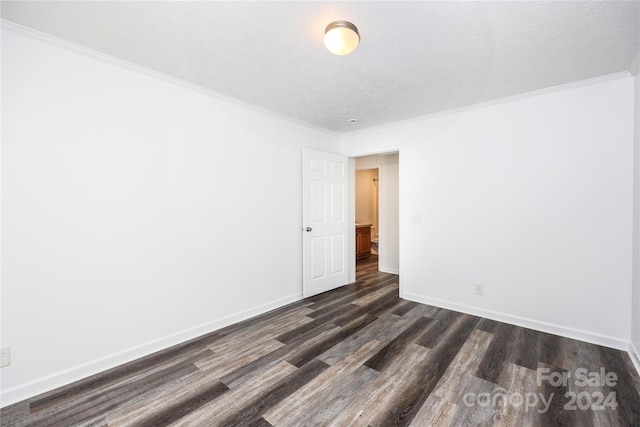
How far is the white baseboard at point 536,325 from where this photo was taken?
254 cm

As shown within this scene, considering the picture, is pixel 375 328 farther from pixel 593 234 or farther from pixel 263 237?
pixel 593 234

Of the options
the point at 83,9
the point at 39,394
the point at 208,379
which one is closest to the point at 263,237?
the point at 208,379

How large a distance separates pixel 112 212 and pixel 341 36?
2222mm

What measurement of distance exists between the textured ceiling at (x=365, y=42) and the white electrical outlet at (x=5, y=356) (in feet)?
7.07

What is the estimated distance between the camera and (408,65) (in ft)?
7.68

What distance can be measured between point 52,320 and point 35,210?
803mm

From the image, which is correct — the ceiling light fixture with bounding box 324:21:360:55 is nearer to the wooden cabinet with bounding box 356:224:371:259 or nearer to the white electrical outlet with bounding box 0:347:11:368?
the white electrical outlet with bounding box 0:347:11:368

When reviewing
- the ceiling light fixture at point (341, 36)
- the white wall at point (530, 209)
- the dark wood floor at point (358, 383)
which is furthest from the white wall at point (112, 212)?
the white wall at point (530, 209)

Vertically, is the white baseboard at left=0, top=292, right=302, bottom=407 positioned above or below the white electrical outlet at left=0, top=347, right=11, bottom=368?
below

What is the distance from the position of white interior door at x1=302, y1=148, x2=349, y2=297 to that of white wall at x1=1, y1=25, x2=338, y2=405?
774 millimetres

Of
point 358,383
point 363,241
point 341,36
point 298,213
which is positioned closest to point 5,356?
point 358,383

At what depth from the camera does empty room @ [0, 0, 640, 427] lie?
1.81 m

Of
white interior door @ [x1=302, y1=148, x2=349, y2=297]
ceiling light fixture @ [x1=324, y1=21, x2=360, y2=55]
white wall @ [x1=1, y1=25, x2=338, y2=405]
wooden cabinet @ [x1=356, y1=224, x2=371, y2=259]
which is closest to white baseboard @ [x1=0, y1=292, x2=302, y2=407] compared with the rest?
white wall @ [x1=1, y1=25, x2=338, y2=405]

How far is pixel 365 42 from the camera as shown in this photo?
202 cm
